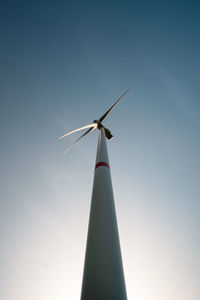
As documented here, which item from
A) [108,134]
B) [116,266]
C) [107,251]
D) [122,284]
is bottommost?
[122,284]

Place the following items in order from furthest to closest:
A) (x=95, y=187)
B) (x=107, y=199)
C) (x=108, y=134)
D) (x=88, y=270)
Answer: (x=108, y=134) < (x=95, y=187) < (x=107, y=199) < (x=88, y=270)

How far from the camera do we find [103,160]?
8.20 meters

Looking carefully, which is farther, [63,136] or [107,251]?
[63,136]

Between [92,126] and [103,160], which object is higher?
[92,126]

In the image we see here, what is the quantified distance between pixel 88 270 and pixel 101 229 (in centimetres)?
101

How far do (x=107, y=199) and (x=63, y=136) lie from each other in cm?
1390

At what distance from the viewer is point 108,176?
699cm

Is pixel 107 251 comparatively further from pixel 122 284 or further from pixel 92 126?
pixel 92 126

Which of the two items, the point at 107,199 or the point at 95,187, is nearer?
the point at 107,199

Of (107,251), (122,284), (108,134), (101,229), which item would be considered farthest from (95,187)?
(108,134)

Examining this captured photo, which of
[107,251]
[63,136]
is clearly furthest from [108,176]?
[63,136]

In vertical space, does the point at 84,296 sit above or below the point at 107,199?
below

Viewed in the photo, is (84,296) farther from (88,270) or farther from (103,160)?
A: (103,160)

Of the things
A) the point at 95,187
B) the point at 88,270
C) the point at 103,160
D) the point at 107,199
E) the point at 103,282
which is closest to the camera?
the point at 103,282
